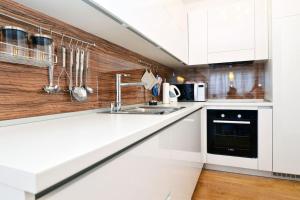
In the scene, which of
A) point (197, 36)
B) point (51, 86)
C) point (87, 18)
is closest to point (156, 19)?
point (87, 18)

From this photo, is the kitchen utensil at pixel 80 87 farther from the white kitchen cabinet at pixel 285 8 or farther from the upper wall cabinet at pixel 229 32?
the white kitchen cabinet at pixel 285 8

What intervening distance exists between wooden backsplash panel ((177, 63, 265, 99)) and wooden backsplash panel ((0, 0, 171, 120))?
1.44 m

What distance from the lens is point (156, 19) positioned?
1377 millimetres

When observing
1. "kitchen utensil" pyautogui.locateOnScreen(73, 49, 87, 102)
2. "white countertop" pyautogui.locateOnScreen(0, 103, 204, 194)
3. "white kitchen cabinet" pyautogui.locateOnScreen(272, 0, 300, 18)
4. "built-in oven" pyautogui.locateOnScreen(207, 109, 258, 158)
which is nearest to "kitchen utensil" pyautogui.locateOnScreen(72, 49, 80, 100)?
"kitchen utensil" pyautogui.locateOnScreen(73, 49, 87, 102)

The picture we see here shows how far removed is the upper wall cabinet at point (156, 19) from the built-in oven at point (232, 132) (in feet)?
2.57

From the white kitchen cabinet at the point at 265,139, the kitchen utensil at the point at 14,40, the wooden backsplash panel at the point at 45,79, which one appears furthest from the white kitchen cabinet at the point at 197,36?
the kitchen utensil at the point at 14,40

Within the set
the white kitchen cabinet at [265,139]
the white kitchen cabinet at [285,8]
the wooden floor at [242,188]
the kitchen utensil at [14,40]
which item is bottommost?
the wooden floor at [242,188]

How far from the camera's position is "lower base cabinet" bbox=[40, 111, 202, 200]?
0.43 meters

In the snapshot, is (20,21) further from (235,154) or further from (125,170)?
(235,154)

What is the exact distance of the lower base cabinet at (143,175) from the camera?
16.8 inches

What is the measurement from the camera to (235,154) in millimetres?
2084

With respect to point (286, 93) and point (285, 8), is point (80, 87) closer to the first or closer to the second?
point (286, 93)

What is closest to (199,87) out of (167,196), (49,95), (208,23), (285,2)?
(208,23)

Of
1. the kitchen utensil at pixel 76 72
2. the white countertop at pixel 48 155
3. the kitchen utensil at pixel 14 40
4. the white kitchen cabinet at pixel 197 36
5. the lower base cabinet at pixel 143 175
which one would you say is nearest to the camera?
the white countertop at pixel 48 155
